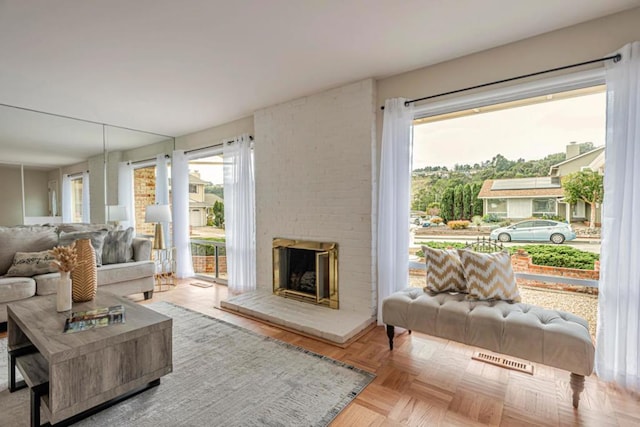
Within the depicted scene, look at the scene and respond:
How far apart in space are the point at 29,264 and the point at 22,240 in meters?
0.43

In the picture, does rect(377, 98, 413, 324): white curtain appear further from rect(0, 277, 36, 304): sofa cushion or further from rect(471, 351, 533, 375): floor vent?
rect(0, 277, 36, 304): sofa cushion

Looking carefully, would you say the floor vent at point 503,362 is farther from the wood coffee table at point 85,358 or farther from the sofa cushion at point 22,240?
the sofa cushion at point 22,240

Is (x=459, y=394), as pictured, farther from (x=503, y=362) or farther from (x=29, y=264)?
(x=29, y=264)

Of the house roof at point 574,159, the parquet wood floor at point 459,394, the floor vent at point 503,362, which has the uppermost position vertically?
the house roof at point 574,159

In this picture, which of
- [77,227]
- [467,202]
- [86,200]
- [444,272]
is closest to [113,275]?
[77,227]

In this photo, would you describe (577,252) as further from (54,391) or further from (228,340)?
(54,391)

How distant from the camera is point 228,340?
9.09 feet

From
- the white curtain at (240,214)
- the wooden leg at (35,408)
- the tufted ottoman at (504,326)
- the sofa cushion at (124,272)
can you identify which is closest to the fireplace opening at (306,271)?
the white curtain at (240,214)

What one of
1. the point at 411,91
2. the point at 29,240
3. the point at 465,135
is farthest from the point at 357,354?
the point at 29,240

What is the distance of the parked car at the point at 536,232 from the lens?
2510 mm

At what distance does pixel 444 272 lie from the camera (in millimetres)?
2580

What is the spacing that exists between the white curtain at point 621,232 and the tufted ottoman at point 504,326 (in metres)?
0.28

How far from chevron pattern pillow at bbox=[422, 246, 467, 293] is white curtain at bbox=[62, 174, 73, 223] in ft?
15.7

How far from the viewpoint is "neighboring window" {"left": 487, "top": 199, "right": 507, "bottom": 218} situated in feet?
9.03
